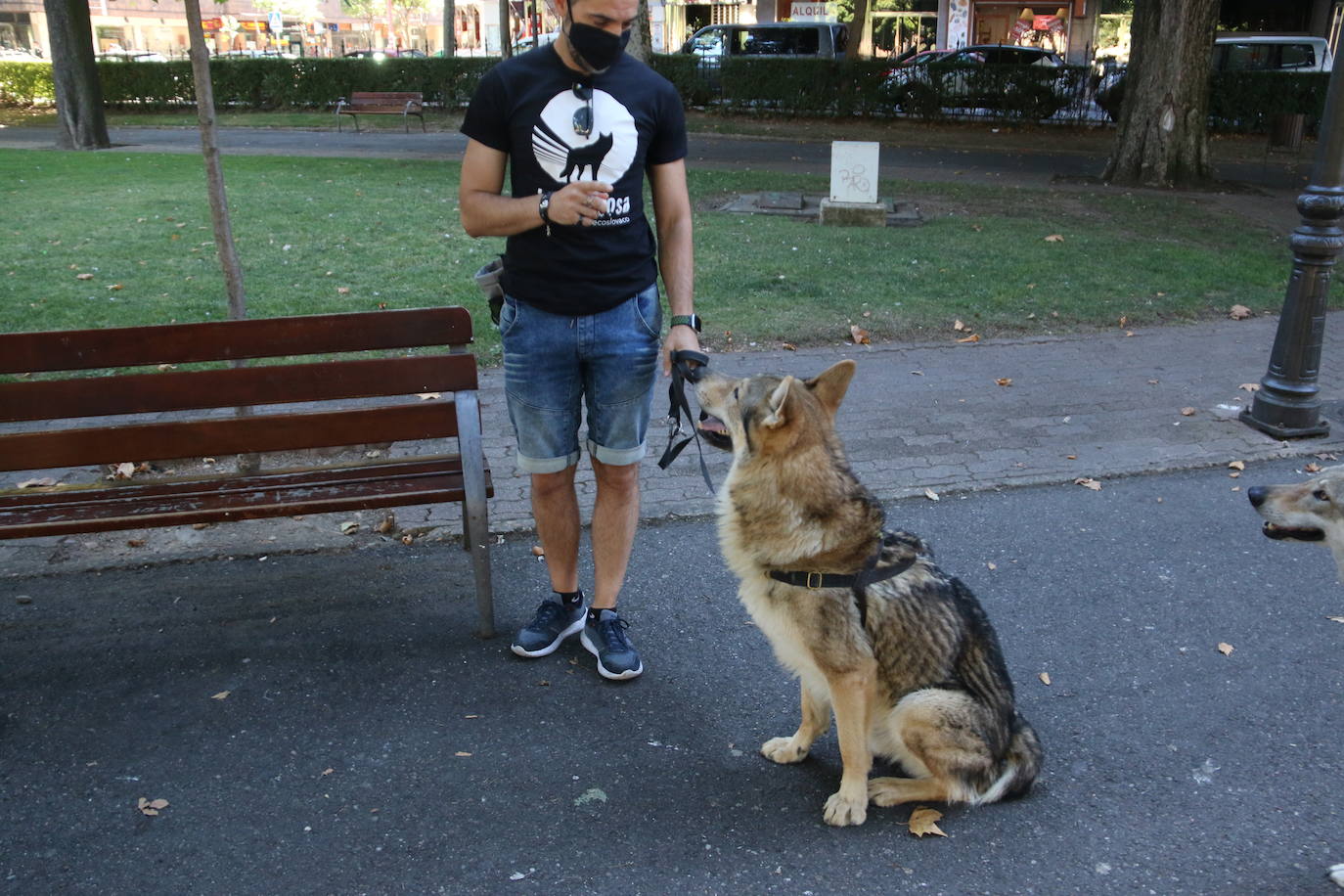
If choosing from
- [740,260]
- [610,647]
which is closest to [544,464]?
[610,647]

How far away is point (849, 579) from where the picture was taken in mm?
3053

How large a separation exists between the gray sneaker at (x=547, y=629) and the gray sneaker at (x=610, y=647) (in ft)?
0.21

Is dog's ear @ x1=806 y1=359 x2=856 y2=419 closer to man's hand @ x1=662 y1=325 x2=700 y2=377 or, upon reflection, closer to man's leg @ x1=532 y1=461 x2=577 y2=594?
man's hand @ x1=662 y1=325 x2=700 y2=377

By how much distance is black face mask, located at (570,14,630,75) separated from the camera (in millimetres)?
3238

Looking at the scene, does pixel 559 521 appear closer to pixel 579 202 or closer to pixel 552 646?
pixel 552 646

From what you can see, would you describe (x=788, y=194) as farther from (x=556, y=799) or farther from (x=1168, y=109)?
(x=556, y=799)

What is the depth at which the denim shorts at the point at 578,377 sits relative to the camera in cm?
357

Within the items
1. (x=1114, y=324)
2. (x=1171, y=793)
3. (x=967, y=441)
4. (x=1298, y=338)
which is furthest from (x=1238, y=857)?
(x=1114, y=324)

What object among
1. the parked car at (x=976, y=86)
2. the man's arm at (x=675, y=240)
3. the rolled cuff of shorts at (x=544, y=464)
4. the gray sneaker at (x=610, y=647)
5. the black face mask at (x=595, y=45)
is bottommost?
the gray sneaker at (x=610, y=647)

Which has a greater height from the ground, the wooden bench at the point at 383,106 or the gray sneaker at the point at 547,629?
the wooden bench at the point at 383,106

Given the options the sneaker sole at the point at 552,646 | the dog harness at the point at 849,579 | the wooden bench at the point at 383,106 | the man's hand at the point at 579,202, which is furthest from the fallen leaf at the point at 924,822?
the wooden bench at the point at 383,106

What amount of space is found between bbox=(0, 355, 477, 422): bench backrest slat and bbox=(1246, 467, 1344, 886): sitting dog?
9.26ft

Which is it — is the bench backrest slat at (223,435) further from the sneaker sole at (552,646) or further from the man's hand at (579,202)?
the man's hand at (579,202)

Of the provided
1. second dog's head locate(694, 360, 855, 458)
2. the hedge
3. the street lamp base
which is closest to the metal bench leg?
second dog's head locate(694, 360, 855, 458)
